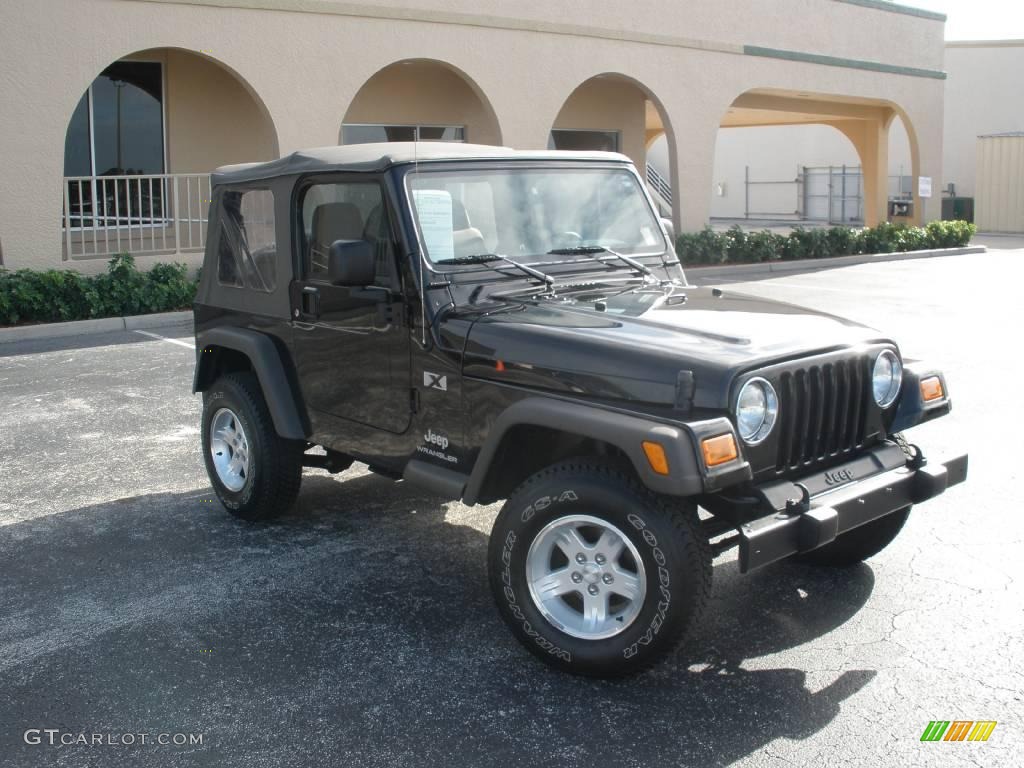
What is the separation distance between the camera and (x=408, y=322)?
4.78 metres

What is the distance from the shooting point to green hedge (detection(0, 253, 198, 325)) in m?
12.7

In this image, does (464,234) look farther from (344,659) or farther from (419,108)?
(419,108)

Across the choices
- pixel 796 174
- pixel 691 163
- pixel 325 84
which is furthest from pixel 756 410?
pixel 796 174

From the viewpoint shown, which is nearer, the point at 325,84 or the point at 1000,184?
the point at 325,84

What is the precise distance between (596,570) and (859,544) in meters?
1.62

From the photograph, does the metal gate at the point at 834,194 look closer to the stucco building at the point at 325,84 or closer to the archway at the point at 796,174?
the archway at the point at 796,174

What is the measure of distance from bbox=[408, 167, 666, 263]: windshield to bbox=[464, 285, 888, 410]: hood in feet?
1.16

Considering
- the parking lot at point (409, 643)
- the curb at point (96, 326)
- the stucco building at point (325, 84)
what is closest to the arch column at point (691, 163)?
the stucco building at point (325, 84)

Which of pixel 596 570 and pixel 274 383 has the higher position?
pixel 274 383

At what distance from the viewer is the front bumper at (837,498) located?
12.6ft

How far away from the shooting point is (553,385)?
166 inches

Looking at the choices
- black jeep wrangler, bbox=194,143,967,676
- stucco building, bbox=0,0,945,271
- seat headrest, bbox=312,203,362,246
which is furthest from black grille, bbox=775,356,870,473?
stucco building, bbox=0,0,945,271

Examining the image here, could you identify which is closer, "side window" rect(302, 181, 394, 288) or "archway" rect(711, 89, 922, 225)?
"side window" rect(302, 181, 394, 288)

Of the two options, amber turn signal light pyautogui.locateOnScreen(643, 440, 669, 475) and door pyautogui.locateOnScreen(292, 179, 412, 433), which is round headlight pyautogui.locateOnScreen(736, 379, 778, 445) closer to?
amber turn signal light pyautogui.locateOnScreen(643, 440, 669, 475)
